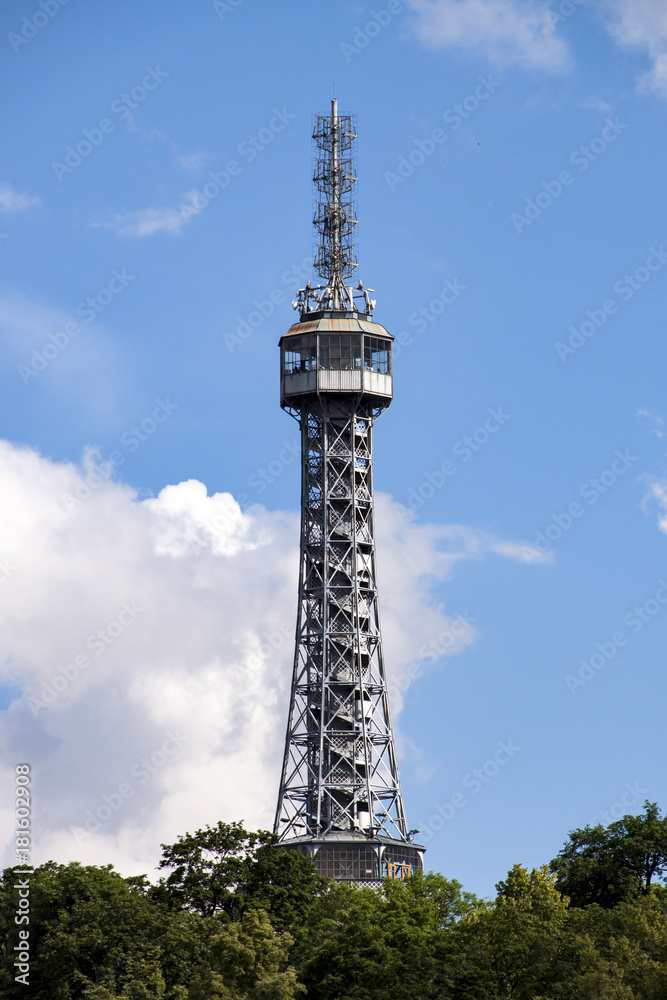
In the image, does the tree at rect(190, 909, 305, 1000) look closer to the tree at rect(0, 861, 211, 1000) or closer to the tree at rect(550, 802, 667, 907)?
the tree at rect(0, 861, 211, 1000)

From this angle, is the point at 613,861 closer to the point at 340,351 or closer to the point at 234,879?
the point at 234,879

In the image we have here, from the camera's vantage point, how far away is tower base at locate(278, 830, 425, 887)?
153 m

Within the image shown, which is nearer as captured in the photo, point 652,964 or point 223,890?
point 652,964

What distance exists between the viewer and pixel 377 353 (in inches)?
6535

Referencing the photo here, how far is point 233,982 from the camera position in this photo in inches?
4055

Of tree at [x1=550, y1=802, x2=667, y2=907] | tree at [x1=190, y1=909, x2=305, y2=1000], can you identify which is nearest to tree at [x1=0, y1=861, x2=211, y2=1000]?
tree at [x1=190, y1=909, x2=305, y2=1000]

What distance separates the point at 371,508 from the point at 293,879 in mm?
43918

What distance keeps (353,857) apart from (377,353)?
135 feet

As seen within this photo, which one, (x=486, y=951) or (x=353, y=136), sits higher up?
(x=353, y=136)

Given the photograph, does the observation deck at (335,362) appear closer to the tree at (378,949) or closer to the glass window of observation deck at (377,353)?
the glass window of observation deck at (377,353)

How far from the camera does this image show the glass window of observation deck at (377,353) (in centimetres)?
16500

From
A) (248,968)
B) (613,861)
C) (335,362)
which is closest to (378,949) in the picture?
(248,968)

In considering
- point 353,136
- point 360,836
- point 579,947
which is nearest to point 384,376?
point 353,136

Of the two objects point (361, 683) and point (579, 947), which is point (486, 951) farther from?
point (361, 683)
